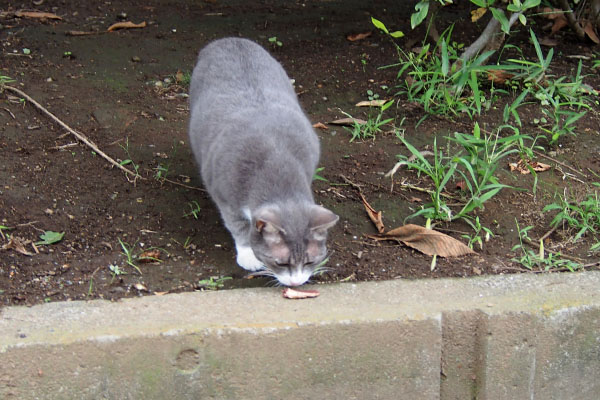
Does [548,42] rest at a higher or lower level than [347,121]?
higher

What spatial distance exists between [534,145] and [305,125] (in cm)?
139

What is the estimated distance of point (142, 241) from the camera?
124 inches

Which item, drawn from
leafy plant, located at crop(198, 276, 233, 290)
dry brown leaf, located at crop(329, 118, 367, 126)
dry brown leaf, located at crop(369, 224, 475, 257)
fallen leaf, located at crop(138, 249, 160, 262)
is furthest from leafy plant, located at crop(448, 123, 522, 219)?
fallen leaf, located at crop(138, 249, 160, 262)

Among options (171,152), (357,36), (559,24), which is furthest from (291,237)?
(559,24)

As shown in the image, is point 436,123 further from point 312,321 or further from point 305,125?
point 312,321

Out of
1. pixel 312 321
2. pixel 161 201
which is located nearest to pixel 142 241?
pixel 161 201

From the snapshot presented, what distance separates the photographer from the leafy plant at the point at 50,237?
3066mm

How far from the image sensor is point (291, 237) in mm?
2713

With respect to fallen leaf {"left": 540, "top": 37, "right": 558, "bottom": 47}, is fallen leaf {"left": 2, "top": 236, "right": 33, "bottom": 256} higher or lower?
lower

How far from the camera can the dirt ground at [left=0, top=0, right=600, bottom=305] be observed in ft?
9.89

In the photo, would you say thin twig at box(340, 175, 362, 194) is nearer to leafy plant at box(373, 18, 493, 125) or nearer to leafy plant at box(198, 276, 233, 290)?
leafy plant at box(373, 18, 493, 125)

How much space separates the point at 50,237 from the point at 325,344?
Answer: 1372 millimetres

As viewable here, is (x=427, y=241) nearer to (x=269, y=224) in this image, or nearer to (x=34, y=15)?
(x=269, y=224)

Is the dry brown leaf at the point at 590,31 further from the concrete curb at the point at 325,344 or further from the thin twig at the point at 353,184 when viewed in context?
the concrete curb at the point at 325,344
